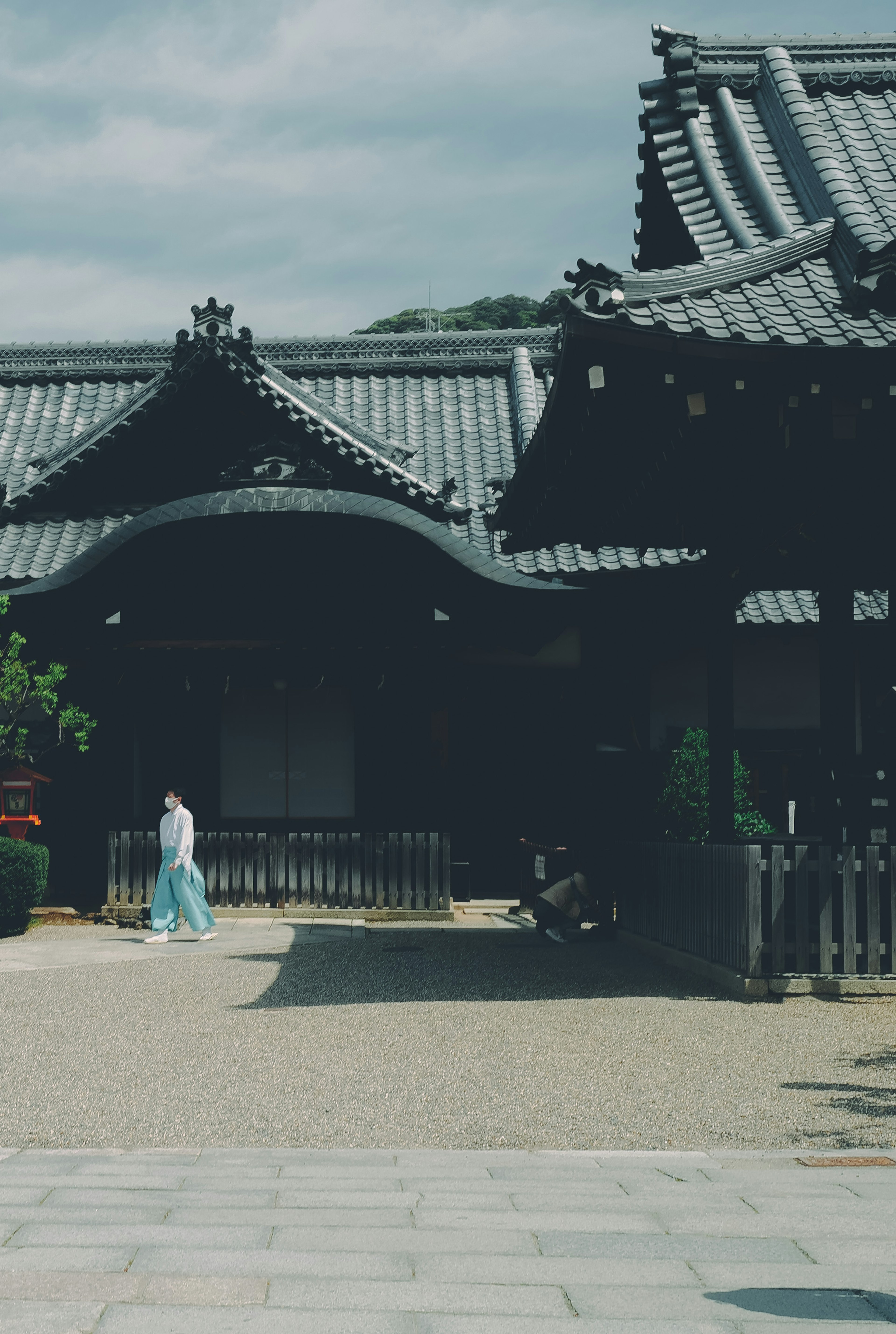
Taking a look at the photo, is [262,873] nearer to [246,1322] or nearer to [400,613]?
[400,613]

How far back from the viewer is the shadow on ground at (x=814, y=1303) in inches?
139

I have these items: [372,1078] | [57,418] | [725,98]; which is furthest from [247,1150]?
[57,418]

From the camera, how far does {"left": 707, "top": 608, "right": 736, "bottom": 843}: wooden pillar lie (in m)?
10.6

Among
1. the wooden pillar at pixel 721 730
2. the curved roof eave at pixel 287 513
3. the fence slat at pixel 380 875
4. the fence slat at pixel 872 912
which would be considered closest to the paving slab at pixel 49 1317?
the fence slat at pixel 872 912

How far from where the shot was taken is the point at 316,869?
51.2ft

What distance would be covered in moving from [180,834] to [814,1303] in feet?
36.2

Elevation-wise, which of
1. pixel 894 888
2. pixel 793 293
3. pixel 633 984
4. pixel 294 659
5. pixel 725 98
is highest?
pixel 725 98

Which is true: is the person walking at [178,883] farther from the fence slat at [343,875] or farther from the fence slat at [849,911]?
the fence slat at [849,911]

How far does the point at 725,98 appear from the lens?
12.5 meters

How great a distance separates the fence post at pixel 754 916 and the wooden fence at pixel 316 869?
671 cm

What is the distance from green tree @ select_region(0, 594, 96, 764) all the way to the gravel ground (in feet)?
13.1

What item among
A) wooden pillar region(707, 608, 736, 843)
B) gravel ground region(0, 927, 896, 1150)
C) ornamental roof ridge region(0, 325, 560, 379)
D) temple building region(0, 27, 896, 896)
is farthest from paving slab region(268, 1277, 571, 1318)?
ornamental roof ridge region(0, 325, 560, 379)

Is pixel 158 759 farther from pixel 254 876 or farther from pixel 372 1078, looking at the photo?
pixel 372 1078

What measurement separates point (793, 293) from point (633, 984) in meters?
5.24
